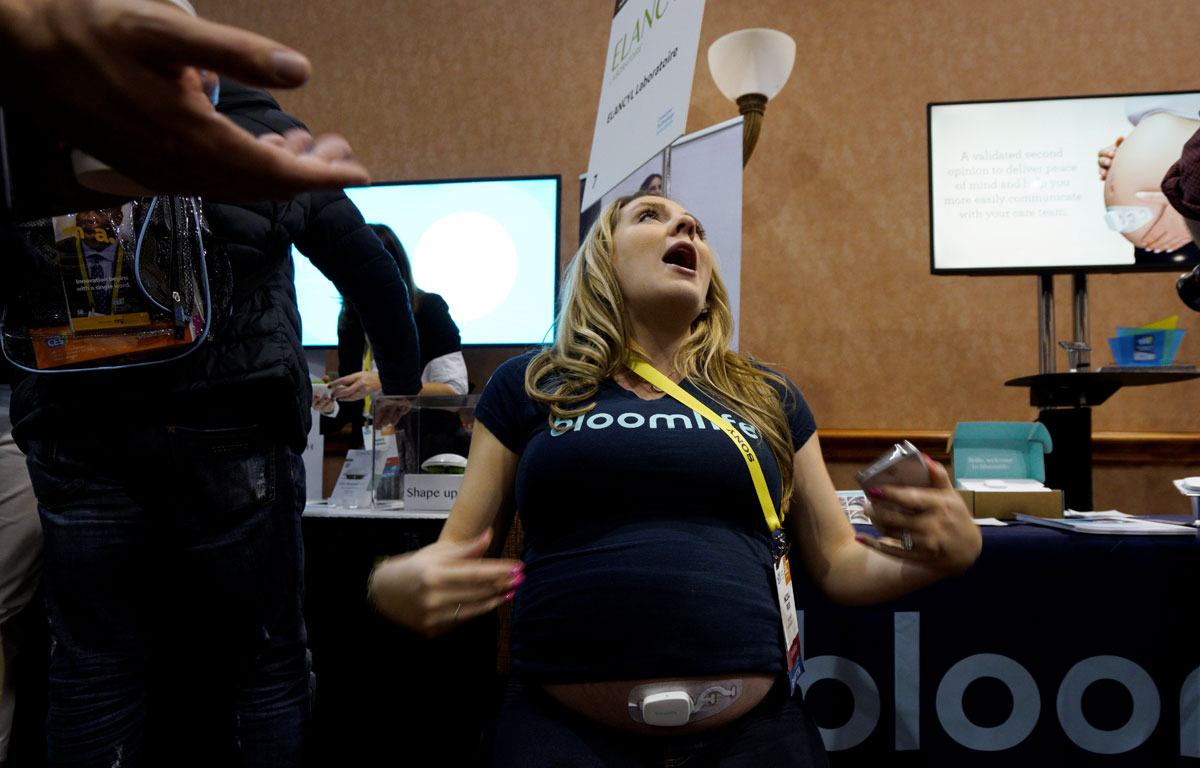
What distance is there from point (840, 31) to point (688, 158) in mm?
1683

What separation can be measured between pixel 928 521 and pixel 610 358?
0.54 metres

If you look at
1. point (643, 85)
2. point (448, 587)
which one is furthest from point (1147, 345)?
point (448, 587)

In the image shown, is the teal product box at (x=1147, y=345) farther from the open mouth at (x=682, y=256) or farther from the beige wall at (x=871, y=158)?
the open mouth at (x=682, y=256)

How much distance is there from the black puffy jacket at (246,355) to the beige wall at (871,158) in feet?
6.66

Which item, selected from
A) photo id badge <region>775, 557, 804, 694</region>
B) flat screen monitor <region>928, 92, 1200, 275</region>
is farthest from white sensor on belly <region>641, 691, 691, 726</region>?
flat screen monitor <region>928, 92, 1200, 275</region>

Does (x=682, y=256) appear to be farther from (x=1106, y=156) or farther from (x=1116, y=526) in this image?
(x=1106, y=156)

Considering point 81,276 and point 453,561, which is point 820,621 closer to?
point 453,561

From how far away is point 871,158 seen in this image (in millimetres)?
3045

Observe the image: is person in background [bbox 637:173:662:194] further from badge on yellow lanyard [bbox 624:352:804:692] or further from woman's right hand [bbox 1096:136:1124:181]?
woman's right hand [bbox 1096:136:1124:181]

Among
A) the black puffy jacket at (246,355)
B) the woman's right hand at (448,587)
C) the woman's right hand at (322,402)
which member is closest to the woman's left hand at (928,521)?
the woman's right hand at (448,587)

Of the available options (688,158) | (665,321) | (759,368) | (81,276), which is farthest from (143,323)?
(688,158)

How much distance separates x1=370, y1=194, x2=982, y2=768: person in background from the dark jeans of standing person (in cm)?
37

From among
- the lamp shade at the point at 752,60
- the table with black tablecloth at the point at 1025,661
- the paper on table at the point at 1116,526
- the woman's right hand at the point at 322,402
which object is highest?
the lamp shade at the point at 752,60

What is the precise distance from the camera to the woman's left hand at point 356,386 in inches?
79.0
